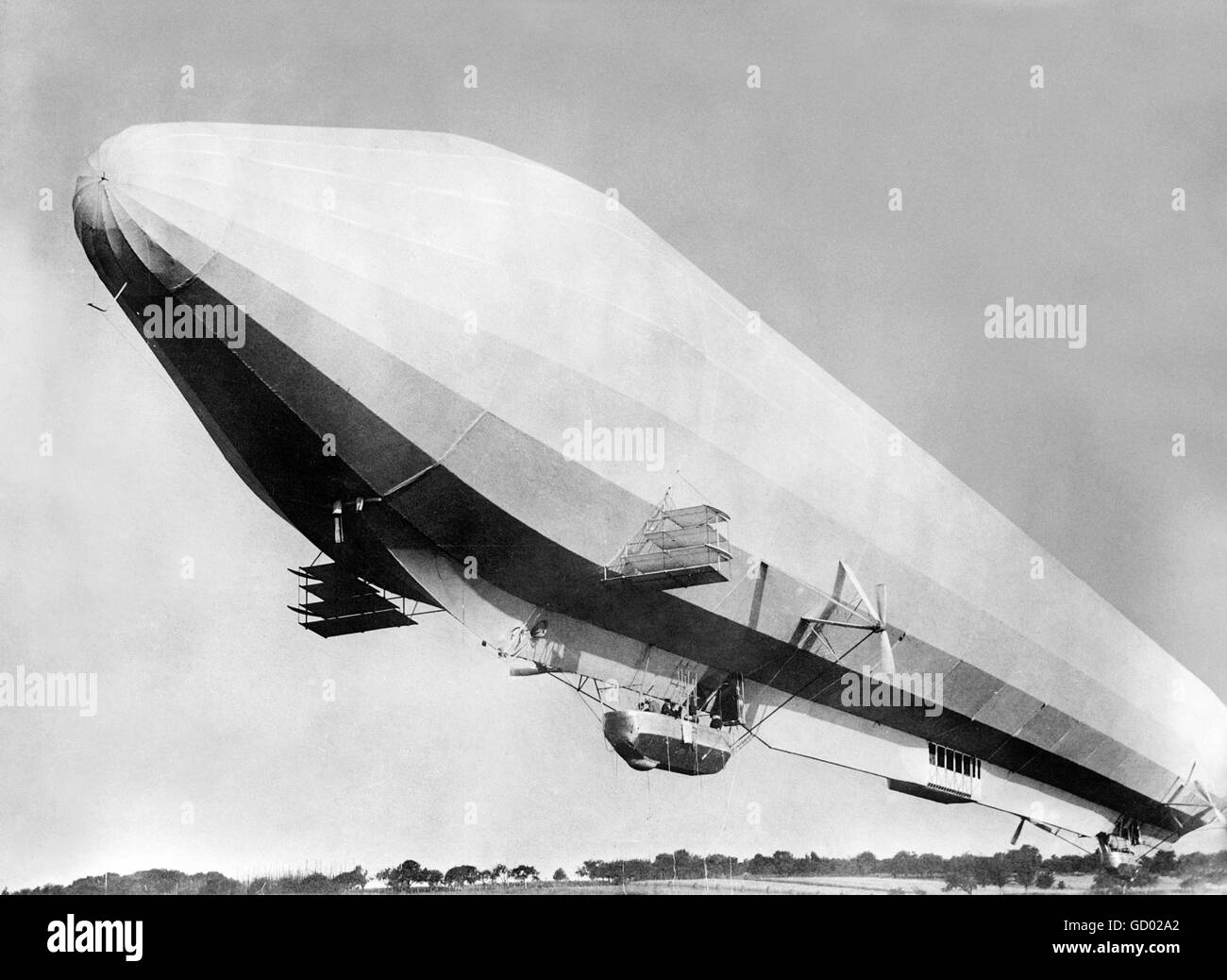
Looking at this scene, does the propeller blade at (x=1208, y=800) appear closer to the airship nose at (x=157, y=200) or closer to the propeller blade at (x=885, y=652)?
the propeller blade at (x=885, y=652)

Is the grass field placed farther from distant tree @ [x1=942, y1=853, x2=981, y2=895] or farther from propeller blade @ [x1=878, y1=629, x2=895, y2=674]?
propeller blade @ [x1=878, y1=629, x2=895, y2=674]

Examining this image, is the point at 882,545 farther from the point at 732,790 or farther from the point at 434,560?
the point at 434,560

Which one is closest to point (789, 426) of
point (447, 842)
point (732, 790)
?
point (732, 790)

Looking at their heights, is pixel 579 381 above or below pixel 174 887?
above

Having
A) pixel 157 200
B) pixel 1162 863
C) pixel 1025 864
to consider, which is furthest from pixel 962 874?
pixel 157 200

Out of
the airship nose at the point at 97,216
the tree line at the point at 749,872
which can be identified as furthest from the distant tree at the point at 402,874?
the airship nose at the point at 97,216

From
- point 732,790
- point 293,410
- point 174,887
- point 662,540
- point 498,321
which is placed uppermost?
point 498,321
